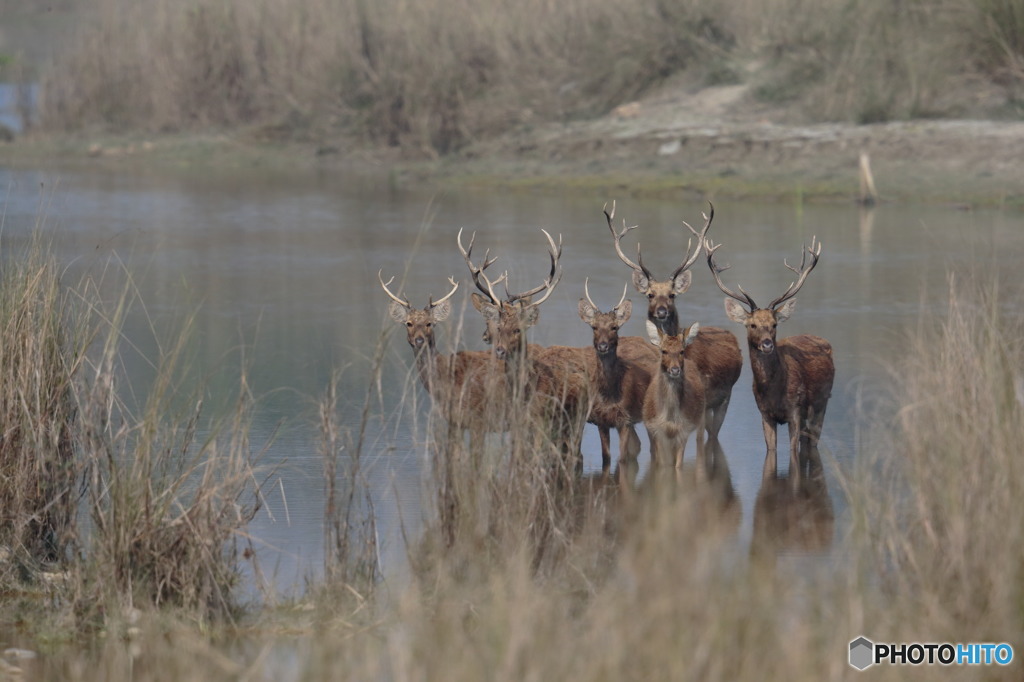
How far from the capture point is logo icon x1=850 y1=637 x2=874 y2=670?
5.75 m

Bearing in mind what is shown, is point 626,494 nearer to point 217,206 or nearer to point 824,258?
A: point 824,258

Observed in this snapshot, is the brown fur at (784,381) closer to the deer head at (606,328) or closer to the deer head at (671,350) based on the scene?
the deer head at (671,350)

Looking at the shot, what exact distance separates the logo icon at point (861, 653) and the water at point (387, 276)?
227 cm

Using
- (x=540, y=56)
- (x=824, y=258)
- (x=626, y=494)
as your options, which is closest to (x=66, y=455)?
(x=626, y=494)

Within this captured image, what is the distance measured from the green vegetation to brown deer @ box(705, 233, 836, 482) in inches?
650

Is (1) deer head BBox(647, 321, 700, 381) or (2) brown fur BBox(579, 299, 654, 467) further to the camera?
(2) brown fur BBox(579, 299, 654, 467)

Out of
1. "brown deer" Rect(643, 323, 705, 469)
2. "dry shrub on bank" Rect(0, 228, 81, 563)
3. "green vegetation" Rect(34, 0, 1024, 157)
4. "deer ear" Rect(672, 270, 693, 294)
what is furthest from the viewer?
"green vegetation" Rect(34, 0, 1024, 157)

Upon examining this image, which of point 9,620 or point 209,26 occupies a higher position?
point 209,26

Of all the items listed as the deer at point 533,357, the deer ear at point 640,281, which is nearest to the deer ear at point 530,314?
the deer at point 533,357

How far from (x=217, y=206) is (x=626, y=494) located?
1823 cm

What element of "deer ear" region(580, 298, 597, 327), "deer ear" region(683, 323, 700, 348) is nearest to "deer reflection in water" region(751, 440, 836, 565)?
"deer ear" region(683, 323, 700, 348)

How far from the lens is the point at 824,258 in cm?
1917

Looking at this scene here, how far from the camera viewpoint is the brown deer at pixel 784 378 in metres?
10.3

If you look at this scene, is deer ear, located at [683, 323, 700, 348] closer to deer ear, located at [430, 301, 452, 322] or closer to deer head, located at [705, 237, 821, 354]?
deer head, located at [705, 237, 821, 354]
